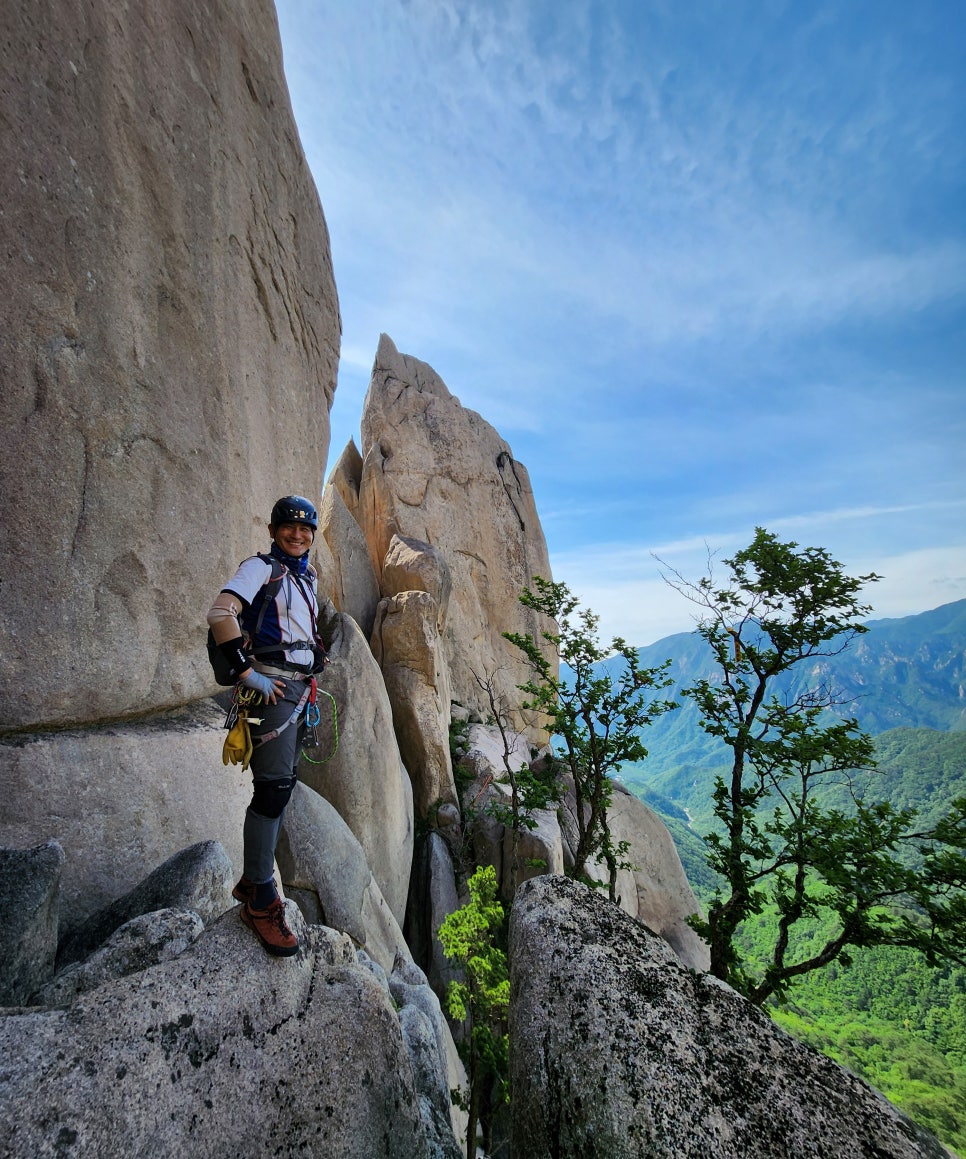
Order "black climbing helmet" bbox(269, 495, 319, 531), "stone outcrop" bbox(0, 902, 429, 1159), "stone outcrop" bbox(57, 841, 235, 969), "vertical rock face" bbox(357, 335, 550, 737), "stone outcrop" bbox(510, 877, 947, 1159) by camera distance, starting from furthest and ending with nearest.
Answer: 1. "vertical rock face" bbox(357, 335, 550, 737)
2. "stone outcrop" bbox(57, 841, 235, 969)
3. "black climbing helmet" bbox(269, 495, 319, 531)
4. "stone outcrop" bbox(510, 877, 947, 1159)
5. "stone outcrop" bbox(0, 902, 429, 1159)

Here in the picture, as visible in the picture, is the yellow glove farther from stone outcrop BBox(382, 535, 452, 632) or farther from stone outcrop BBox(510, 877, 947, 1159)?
stone outcrop BBox(382, 535, 452, 632)

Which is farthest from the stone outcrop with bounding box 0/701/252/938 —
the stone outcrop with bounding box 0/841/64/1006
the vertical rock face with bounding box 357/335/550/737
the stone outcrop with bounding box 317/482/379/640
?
the vertical rock face with bounding box 357/335/550/737

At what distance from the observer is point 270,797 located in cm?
376

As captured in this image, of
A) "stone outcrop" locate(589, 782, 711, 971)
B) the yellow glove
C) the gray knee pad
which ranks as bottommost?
"stone outcrop" locate(589, 782, 711, 971)

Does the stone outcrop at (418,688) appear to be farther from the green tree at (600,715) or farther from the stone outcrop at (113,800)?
the stone outcrop at (113,800)

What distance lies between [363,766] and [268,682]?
435 inches

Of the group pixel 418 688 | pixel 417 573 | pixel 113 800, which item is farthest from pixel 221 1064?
pixel 417 573

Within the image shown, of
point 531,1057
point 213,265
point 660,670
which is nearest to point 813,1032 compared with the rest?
point 660,670

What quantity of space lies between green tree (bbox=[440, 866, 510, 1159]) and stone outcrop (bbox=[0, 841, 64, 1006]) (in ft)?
27.1

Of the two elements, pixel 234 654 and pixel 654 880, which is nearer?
pixel 234 654

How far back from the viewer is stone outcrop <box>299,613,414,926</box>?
13.1 m

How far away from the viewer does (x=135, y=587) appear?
5.93 meters

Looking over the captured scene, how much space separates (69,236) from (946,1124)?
201 feet

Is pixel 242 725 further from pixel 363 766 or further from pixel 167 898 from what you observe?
pixel 363 766
